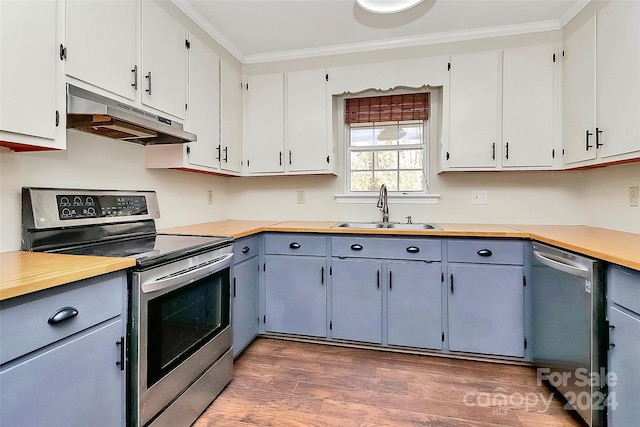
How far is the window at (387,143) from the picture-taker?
2807mm

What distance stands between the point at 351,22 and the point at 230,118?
120 centimetres

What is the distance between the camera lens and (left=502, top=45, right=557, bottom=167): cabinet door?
2.36m

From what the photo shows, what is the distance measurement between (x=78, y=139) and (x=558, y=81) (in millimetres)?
3123

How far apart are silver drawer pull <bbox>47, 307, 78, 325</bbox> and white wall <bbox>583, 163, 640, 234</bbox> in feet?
9.44

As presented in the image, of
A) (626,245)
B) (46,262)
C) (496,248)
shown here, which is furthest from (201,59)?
(626,245)

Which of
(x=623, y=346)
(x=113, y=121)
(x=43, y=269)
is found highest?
(x=113, y=121)

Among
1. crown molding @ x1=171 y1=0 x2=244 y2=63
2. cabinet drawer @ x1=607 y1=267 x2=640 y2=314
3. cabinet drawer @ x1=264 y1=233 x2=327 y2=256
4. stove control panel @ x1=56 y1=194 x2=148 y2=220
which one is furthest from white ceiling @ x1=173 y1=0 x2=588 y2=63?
cabinet drawer @ x1=607 y1=267 x2=640 y2=314

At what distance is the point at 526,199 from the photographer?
2.63 m

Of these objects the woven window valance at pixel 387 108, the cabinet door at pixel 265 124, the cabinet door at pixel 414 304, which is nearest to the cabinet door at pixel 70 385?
the cabinet door at pixel 414 304

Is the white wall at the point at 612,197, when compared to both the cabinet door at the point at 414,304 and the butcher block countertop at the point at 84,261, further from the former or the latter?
the cabinet door at the point at 414,304

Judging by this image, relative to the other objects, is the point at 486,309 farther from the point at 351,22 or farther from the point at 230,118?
the point at 230,118

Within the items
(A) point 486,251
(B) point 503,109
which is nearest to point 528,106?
(B) point 503,109

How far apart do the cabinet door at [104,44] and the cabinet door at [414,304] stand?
1935mm

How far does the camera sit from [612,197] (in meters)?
2.20
